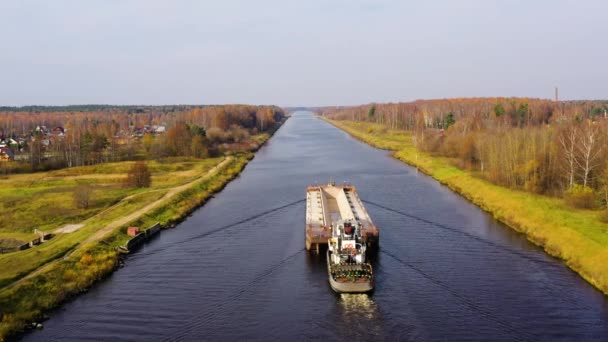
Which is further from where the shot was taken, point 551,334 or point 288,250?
point 288,250

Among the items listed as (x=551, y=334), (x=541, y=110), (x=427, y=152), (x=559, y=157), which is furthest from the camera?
(x=541, y=110)

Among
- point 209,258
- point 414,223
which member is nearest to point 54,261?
point 209,258

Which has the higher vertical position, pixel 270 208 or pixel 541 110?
pixel 541 110

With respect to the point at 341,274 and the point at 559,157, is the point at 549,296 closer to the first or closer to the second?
the point at 341,274

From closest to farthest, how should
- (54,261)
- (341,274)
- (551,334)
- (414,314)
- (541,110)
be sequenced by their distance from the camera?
(551,334) < (414,314) < (341,274) < (54,261) < (541,110)

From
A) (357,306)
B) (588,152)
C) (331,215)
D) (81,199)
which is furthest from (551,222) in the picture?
(81,199)

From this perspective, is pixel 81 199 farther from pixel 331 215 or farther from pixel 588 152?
pixel 588 152

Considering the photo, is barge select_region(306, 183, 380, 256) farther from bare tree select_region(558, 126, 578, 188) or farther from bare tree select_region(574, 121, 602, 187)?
bare tree select_region(574, 121, 602, 187)
